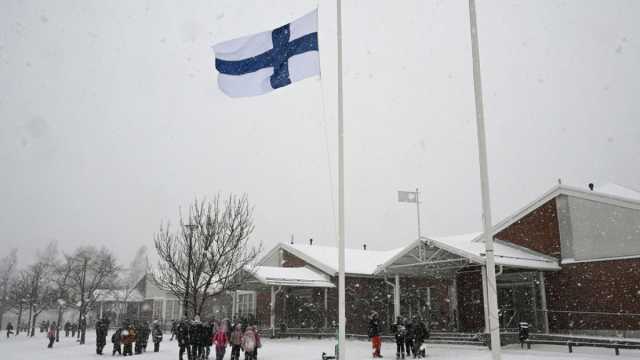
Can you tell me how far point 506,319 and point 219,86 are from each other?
18752 mm

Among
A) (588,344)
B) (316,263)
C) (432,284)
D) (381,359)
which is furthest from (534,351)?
(316,263)

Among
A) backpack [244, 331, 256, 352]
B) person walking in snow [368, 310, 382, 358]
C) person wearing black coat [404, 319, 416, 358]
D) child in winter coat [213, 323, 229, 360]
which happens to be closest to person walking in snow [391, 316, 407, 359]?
person wearing black coat [404, 319, 416, 358]

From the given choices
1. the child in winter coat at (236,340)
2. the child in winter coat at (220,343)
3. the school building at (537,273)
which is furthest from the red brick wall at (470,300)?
the child in winter coat at (220,343)

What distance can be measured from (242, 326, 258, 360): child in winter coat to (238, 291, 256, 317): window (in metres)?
17.5

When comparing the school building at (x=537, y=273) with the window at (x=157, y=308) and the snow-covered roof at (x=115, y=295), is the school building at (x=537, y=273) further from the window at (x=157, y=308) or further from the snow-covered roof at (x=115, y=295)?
the snow-covered roof at (x=115, y=295)

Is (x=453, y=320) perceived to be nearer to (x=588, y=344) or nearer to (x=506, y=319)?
(x=506, y=319)

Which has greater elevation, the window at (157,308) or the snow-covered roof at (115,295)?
the snow-covered roof at (115,295)

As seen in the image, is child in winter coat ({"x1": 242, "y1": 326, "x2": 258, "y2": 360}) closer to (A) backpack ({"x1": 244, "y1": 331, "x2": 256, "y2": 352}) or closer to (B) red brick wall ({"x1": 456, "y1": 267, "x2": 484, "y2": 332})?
(A) backpack ({"x1": 244, "y1": 331, "x2": 256, "y2": 352})

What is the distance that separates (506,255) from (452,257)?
2.26 m

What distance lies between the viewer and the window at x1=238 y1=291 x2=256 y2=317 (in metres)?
34.1

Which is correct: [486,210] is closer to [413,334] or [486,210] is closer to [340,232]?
[340,232]

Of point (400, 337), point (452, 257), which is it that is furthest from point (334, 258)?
point (400, 337)

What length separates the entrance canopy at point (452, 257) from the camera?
70.3 ft

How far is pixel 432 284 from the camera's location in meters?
30.0
